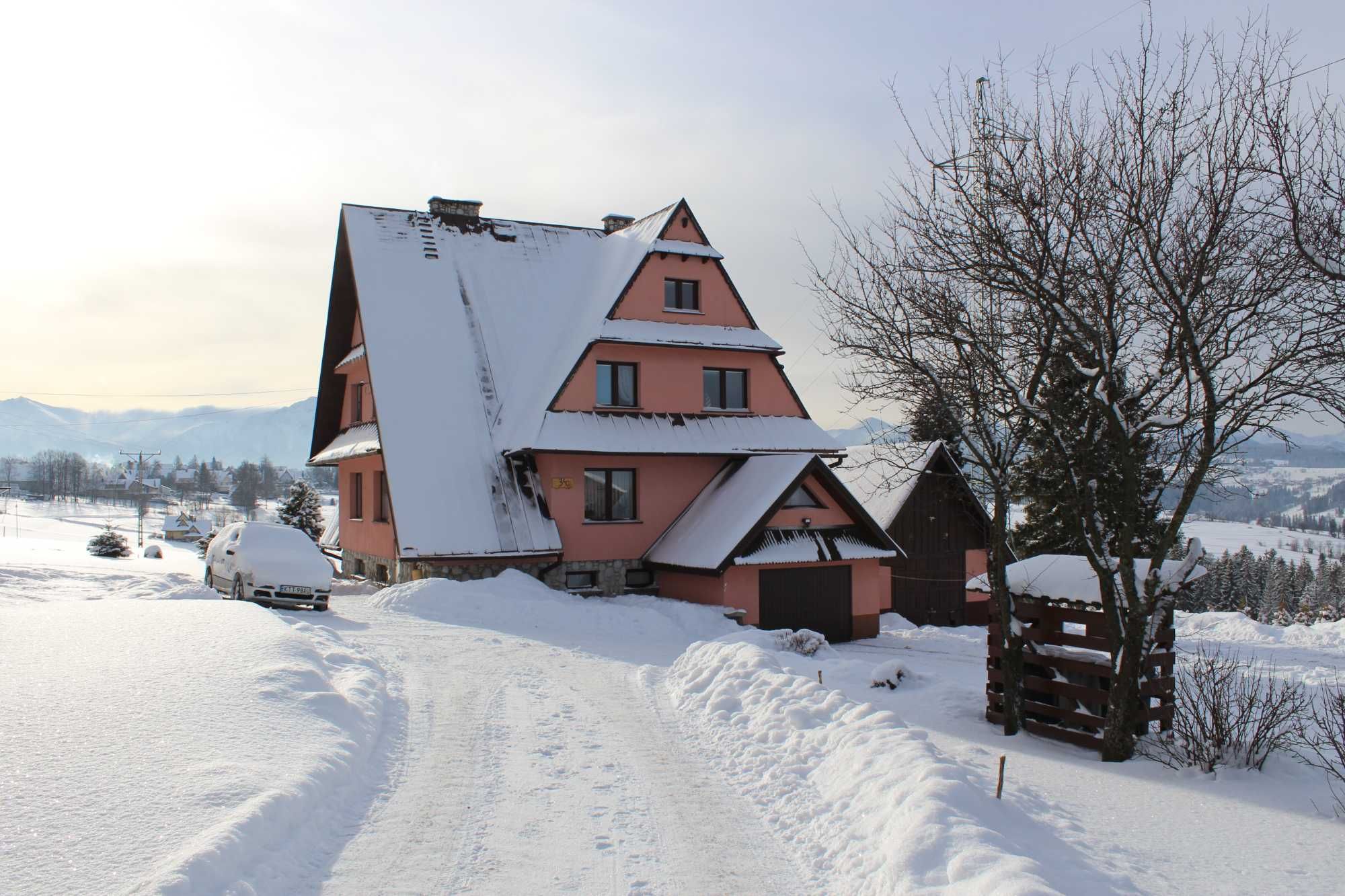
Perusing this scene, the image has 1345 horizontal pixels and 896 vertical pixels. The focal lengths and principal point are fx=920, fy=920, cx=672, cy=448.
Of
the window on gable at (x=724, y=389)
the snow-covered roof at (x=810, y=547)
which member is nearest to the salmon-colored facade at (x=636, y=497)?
the window on gable at (x=724, y=389)

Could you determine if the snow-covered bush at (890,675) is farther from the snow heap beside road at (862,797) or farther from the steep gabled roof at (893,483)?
the steep gabled roof at (893,483)

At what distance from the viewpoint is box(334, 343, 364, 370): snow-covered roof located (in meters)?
26.6

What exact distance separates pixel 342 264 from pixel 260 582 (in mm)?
12007

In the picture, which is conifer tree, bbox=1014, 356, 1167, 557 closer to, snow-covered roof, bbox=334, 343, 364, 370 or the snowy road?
the snowy road

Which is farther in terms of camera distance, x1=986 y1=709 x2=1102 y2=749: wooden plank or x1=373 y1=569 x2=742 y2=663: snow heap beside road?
x1=373 y1=569 x2=742 y2=663: snow heap beside road

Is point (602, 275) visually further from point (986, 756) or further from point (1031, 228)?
point (986, 756)

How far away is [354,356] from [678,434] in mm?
10077

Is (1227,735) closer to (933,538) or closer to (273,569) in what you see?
(273,569)

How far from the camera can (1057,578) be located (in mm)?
12242

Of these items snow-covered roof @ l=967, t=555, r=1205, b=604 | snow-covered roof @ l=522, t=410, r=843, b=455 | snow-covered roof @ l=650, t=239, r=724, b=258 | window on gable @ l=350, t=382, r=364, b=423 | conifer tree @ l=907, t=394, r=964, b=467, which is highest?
snow-covered roof @ l=650, t=239, r=724, b=258

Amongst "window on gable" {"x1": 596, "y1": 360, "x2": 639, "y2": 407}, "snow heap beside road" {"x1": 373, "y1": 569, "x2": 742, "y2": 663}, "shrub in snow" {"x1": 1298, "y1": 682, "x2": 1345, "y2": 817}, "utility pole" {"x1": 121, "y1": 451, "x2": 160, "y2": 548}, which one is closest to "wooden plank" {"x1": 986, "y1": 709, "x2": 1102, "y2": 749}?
"shrub in snow" {"x1": 1298, "y1": 682, "x2": 1345, "y2": 817}

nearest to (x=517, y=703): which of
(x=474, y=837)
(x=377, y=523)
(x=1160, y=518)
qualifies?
(x=474, y=837)

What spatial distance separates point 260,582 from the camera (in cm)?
1986

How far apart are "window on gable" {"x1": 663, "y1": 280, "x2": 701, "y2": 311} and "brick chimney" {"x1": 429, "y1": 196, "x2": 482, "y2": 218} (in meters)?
8.76
